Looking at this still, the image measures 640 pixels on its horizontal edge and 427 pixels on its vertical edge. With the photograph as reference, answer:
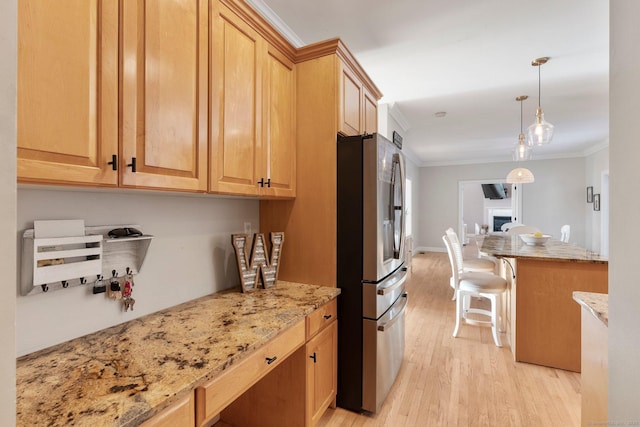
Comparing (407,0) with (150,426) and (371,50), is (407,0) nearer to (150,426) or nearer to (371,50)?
(371,50)

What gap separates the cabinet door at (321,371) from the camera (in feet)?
5.32

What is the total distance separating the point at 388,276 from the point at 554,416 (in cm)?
133

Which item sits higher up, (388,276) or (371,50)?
(371,50)

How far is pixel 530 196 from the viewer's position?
A: 306 inches

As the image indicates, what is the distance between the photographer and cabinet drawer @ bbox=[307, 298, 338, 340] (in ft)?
5.30

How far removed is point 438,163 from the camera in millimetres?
8680

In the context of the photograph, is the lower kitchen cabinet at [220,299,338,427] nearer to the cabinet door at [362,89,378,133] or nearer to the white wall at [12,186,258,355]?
the white wall at [12,186,258,355]

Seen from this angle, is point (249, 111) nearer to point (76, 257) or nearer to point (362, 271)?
point (76, 257)

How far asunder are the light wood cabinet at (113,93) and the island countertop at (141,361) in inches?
23.4

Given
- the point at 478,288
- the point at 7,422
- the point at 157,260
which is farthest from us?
the point at 478,288

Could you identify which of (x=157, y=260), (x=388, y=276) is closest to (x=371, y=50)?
(x=388, y=276)

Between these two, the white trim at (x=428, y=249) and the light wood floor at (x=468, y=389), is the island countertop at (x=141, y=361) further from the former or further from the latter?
the white trim at (x=428, y=249)

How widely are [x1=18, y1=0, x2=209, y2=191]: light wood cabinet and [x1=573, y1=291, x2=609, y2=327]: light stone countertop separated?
1681 mm

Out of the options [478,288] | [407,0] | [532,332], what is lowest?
[532,332]
